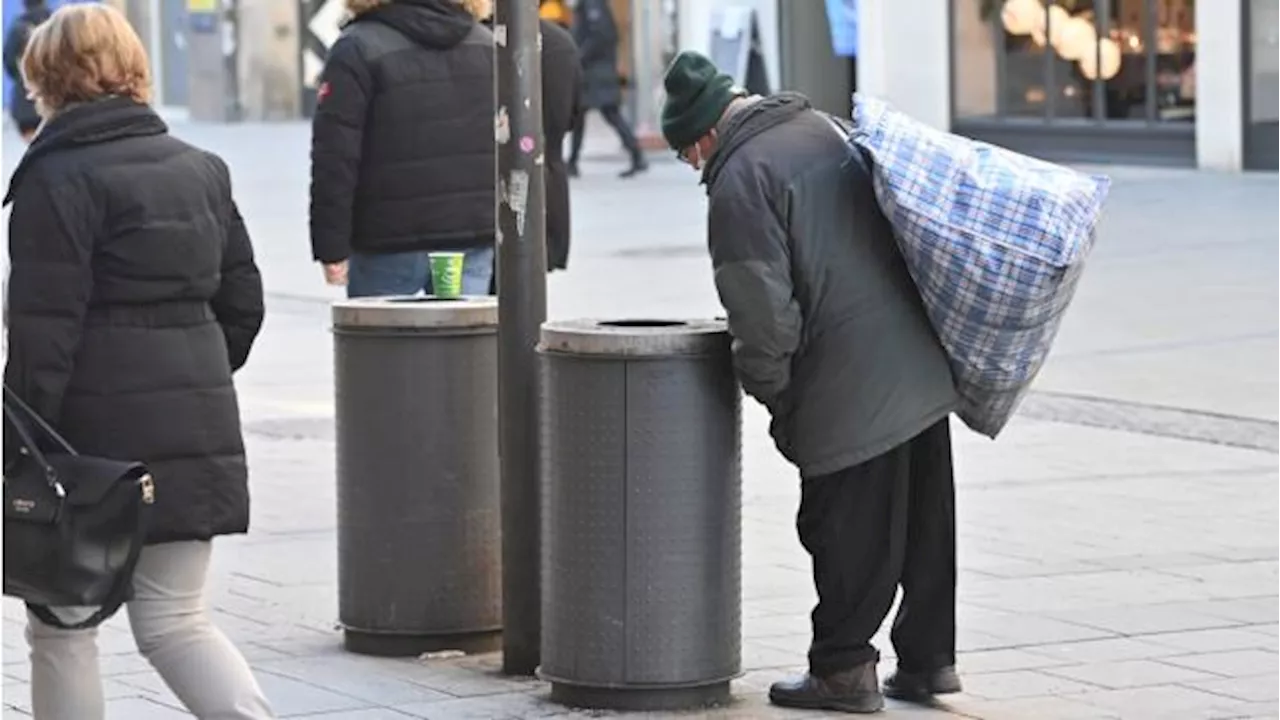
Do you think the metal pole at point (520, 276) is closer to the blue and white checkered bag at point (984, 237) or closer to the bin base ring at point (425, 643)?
the bin base ring at point (425, 643)

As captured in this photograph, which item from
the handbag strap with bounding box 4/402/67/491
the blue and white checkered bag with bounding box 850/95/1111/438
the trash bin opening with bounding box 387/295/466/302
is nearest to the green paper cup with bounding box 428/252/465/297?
the trash bin opening with bounding box 387/295/466/302

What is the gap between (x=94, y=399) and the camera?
207 inches

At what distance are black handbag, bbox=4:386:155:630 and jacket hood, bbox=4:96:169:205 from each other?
0.56 m

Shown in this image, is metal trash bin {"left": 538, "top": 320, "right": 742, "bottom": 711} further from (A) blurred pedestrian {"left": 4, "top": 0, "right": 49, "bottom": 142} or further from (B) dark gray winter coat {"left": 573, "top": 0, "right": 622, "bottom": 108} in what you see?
(B) dark gray winter coat {"left": 573, "top": 0, "right": 622, "bottom": 108}

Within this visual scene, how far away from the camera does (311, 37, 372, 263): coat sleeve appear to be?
305 inches

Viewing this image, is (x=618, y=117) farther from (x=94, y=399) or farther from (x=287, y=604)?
(x=94, y=399)

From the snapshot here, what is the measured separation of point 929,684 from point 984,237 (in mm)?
1102

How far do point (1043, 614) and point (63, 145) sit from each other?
10.4ft

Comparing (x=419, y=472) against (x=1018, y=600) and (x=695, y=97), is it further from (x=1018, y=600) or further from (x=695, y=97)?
(x=1018, y=600)

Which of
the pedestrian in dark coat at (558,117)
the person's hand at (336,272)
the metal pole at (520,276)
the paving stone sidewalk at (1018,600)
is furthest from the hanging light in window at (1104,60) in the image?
the metal pole at (520,276)

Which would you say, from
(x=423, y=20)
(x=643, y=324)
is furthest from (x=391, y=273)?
(x=643, y=324)

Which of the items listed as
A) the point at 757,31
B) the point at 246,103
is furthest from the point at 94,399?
the point at 246,103

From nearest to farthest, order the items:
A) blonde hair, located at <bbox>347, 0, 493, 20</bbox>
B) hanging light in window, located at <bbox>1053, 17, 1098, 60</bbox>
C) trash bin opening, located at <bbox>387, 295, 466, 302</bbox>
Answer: trash bin opening, located at <bbox>387, 295, 466, 302</bbox> < blonde hair, located at <bbox>347, 0, 493, 20</bbox> < hanging light in window, located at <bbox>1053, 17, 1098, 60</bbox>

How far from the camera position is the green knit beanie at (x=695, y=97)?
6.18m
